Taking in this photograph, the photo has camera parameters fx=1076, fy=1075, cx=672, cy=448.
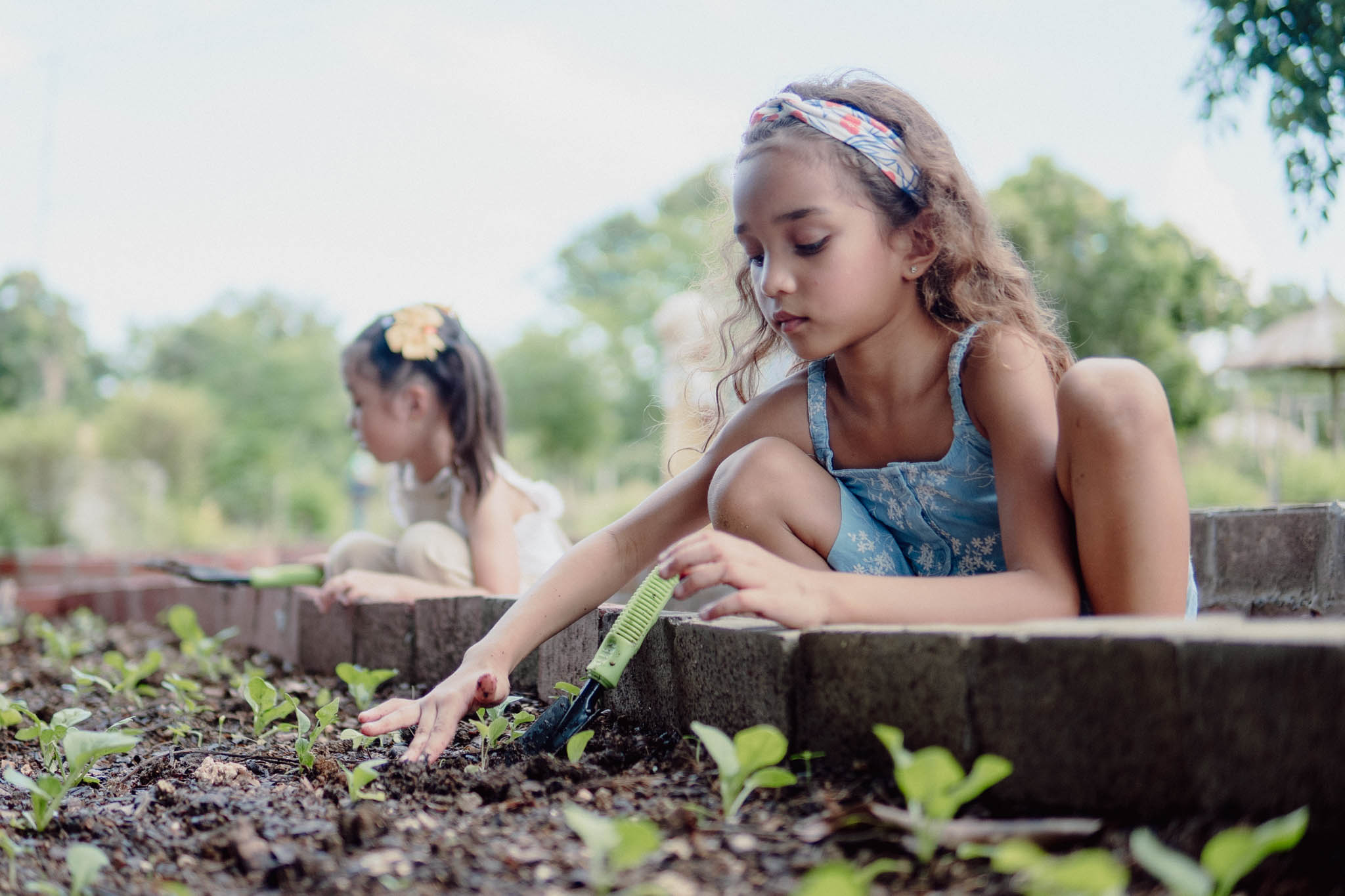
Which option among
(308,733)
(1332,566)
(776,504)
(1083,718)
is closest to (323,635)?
(308,733)

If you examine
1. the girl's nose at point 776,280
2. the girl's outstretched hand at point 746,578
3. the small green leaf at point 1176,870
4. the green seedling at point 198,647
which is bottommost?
the green seedling at point 198,647

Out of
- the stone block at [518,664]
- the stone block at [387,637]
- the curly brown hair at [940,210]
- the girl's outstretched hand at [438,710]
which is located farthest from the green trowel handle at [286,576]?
the curly brown hair at [940,210]

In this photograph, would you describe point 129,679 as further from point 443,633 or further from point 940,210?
point 940,210

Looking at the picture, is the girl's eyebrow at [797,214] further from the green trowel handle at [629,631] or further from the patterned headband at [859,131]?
the green trowel handle at [629,631]

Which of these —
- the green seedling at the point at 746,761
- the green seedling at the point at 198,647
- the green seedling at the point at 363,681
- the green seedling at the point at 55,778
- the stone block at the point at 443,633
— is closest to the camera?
the green seedling at the point at 746,761

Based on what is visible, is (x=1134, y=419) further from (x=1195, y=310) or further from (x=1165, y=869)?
(x=1195, y=310)

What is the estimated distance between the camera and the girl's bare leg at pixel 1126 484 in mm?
1294

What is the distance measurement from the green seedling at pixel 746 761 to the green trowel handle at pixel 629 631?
382 mm

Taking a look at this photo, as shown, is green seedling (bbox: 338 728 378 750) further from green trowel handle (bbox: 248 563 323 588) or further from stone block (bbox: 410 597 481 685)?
green trowel handle (bbox: 248 563 323 588)

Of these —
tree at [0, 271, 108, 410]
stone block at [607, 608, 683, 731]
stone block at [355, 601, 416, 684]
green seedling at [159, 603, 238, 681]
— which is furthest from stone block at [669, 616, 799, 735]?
tree at [0, 271, 108, 410]

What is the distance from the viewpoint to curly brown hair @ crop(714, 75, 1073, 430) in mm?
1663

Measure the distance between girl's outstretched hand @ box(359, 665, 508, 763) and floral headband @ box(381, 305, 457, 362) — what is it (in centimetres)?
157

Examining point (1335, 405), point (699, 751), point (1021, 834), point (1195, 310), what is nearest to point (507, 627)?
point (699, 751)

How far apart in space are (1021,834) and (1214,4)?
10.3 ft
